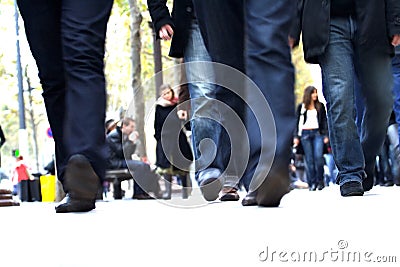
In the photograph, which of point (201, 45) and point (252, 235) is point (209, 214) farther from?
point (201, 45)

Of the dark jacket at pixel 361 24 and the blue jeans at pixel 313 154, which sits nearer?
the dark jacket at pixel 361 24

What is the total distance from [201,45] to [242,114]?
3.08 ft

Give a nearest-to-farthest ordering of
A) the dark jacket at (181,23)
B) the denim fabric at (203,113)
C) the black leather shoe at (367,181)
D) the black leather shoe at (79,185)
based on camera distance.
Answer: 1. the black leather shoe at (79,185)
2. the denim fabric at (203,113)
3. the dark jacket at (181,23)
4. the black leather shoe at (367,181)

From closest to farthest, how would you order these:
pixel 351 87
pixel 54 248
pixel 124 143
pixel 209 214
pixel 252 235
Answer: pixel 54 248 → pixel 252 235 → pixel 209 214 → pixel 351 87 → pixel 124 143

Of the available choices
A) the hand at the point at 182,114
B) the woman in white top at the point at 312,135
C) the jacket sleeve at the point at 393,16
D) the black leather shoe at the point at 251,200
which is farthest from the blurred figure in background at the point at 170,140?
the black leather shoe at the point at 251,200

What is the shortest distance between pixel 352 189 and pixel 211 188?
1.04 metres

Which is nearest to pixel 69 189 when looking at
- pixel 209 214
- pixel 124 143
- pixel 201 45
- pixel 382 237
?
pixel 209 214

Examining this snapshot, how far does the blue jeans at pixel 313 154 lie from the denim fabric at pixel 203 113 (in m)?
8.65

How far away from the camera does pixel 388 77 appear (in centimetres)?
564

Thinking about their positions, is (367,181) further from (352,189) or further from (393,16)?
(393,16)

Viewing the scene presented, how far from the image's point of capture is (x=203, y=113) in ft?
18.2

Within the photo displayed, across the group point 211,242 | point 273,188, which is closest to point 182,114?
point 273,188

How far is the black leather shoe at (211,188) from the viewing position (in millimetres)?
5125

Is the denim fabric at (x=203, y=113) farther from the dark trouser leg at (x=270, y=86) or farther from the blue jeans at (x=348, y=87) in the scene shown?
the dark trouser leg at (x=270, y=86)
